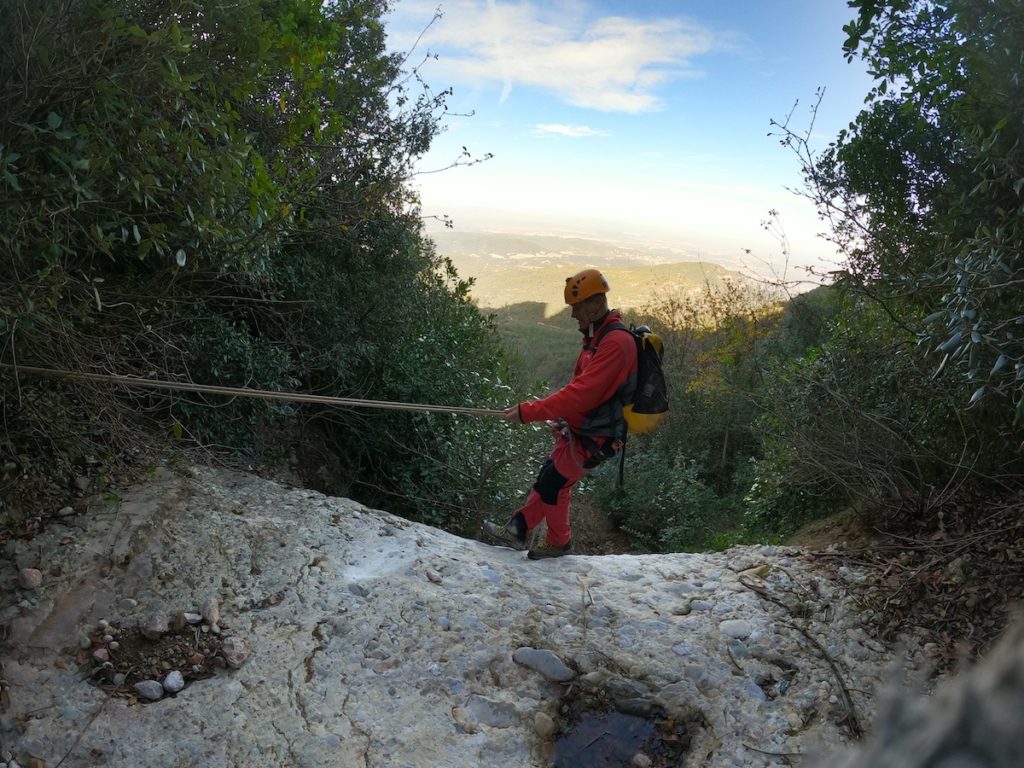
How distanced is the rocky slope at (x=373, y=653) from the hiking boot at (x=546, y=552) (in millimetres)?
371

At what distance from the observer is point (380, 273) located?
28.1 feet

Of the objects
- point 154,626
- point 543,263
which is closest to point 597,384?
point 154,626

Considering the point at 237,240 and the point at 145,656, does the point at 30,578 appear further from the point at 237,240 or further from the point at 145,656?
the point at 237,240

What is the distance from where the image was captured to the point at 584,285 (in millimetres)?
5008

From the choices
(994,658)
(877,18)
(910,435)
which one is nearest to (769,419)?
(910,435)

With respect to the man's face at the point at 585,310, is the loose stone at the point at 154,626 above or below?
below

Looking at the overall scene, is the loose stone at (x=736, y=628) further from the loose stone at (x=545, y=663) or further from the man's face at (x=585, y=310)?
the man's face at (x=585, y=310)

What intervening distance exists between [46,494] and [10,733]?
149cm

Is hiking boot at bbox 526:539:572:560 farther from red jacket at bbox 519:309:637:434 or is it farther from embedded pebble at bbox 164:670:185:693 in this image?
embedded pebble at bbox 164:670:185:693

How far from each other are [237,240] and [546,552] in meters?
3.23

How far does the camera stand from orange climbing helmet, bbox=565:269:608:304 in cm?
500

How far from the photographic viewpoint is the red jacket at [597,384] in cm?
486

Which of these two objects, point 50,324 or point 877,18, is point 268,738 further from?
point 877,18

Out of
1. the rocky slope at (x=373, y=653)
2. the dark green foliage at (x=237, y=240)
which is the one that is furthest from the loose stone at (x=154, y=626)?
the dark green foliage at (x=237, y=240)
